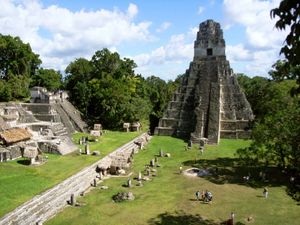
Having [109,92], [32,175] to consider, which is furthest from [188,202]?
[109,92]

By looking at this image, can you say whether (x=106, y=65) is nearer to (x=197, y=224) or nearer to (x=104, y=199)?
(x=104, y=199)

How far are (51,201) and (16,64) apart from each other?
45.9 m

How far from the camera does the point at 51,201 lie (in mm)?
24625

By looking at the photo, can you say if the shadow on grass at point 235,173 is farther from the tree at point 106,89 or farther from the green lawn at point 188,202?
the tree at point 106,89

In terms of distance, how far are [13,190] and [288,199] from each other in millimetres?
19185

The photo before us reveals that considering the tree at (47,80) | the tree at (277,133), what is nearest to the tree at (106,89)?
the tree at (47,80)

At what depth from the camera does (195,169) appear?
3412 cm

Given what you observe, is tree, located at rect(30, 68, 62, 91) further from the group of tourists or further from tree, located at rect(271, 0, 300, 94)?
tree, located at rect(271, 0, 300, 94)

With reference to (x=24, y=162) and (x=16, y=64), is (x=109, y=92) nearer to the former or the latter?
(x=16, y=64)

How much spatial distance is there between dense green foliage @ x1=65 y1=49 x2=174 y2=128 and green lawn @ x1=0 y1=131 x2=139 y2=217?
594 inches

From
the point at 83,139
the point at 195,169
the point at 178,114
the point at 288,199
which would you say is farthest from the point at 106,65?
the point at 288,199

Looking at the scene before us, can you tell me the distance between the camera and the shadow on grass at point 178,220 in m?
22.8

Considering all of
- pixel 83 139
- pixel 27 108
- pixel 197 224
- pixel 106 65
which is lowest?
pixel 197 224

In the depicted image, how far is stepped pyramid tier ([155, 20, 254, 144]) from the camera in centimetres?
4834
